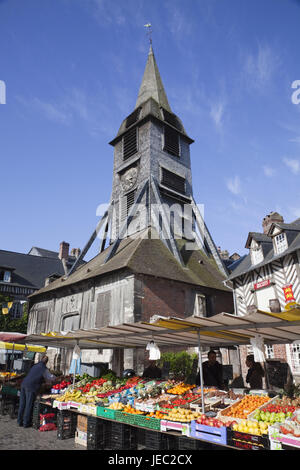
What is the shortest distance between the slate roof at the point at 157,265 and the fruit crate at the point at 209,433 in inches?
402

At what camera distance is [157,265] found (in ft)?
53.3

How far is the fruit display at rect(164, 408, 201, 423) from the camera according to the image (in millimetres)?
4887

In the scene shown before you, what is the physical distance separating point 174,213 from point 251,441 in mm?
18740

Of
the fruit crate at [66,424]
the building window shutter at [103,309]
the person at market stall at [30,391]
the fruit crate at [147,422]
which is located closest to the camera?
the fruit crate at [147,422]

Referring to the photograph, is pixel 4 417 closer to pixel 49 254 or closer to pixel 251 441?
pixel 251 441

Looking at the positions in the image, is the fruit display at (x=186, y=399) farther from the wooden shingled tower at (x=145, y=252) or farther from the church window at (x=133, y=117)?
the church window at (x=133, y=117)

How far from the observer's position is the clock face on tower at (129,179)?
23.1 meters

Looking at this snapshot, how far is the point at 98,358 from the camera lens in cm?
1522

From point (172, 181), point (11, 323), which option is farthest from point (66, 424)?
point (11, 323)

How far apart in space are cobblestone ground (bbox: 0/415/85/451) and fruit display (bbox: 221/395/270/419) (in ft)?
9.91

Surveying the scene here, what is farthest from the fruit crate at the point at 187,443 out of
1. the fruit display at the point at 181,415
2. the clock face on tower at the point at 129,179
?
the clock face on tower at the point at 129,179

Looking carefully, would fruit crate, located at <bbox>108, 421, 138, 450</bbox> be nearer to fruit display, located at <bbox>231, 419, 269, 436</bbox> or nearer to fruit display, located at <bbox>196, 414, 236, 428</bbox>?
fruit display, located at <bbox>196, 414, 236, 428</bbox>
